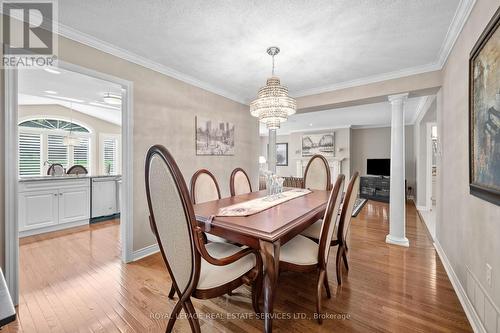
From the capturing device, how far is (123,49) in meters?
2.43

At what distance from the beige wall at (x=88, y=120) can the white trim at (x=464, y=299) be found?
26.5 feet

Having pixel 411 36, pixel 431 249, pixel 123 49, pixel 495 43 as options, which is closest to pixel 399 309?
pixel 431 249

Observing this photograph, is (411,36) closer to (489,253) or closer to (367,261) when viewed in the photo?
(489,253)

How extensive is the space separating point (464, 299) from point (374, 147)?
6.35 meters

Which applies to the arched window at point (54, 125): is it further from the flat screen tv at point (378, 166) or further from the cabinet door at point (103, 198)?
the flat screen tv at point (378, 166)

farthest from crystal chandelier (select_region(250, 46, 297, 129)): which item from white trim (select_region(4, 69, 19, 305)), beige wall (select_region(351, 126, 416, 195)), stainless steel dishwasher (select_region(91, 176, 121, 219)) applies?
beige wall (select_region(351, 126, 416, 195))

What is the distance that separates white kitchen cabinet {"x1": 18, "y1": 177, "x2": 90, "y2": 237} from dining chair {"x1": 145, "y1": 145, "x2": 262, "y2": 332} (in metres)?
3.35

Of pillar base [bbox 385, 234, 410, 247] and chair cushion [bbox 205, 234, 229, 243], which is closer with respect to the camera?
chair cushion [bbox 205, 234, 229, 243]

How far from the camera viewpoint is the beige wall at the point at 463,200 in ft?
4.41

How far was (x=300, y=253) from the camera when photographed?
64.3 inches

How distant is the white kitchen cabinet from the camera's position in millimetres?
3182

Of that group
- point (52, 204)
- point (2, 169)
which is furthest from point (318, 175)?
point (52, 204)

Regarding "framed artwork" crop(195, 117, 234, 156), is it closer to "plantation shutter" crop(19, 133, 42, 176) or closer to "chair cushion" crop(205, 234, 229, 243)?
"chair cushion" crop(205, 234, 229, 243)

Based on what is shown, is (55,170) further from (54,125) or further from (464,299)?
(464,299)
